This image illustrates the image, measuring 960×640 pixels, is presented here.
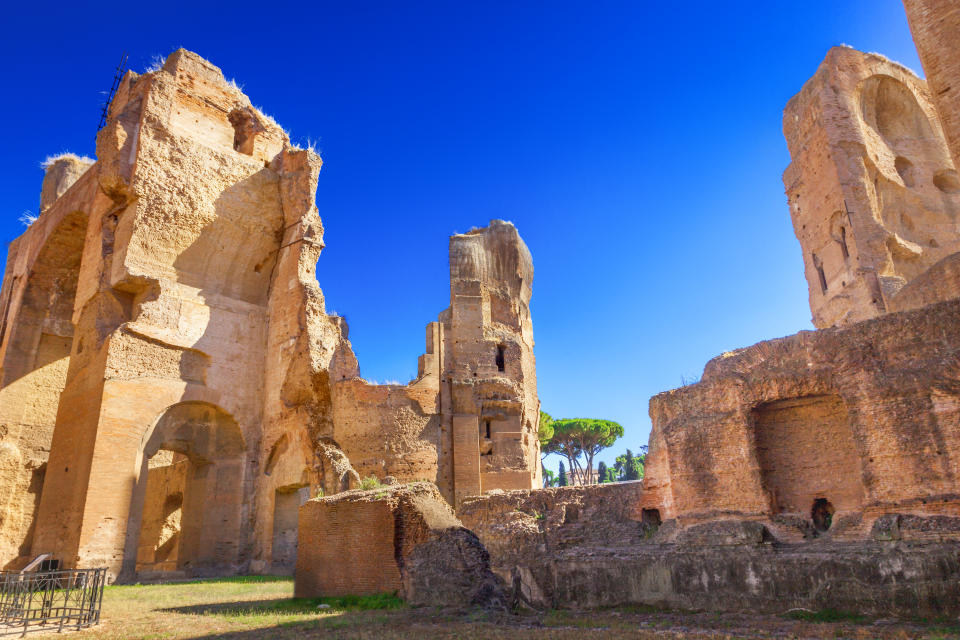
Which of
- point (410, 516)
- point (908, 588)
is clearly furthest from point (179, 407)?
point (908, 588)

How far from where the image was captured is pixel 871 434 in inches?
420

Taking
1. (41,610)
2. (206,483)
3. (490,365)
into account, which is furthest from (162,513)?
(41,610)

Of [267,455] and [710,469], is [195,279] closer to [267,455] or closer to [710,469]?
[267,455]

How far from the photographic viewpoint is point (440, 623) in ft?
23.3

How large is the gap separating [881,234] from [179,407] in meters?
22.6

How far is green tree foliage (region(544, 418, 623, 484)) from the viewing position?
3947 centimetres

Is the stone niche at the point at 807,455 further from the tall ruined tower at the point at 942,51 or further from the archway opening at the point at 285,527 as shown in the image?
the archway opening at the point at 285,527

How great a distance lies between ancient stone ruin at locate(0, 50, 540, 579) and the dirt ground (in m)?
6.79

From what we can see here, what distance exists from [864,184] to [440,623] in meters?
23.0

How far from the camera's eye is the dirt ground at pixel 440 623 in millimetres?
6223

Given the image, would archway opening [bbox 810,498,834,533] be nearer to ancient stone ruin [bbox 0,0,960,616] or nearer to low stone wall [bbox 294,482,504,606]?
ancient stone ruin [bbox 0,0,960,616]

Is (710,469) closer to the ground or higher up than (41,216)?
closer to the ground

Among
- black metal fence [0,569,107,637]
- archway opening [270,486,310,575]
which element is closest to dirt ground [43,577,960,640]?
black metal fence [0,569,107,637]

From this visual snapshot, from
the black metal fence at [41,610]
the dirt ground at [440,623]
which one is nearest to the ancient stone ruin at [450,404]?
the dirt ground at [440,623]
